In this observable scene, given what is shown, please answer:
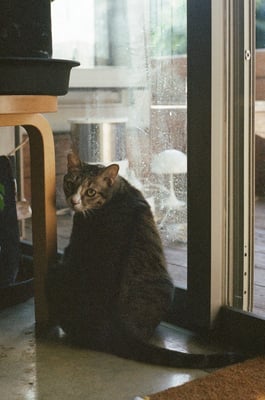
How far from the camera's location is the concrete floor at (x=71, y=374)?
170 centimetres

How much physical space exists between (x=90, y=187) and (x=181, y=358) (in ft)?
1.90

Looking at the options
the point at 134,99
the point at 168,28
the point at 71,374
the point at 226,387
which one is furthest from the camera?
the point at 134,99

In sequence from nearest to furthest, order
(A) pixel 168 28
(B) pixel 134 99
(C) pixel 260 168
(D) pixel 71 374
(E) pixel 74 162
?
(D) pixel 71 374 → (C) pixel 260 168 → (E) pixel 74 162 → (A) pixel 168 28 → (B) pixel 134 99

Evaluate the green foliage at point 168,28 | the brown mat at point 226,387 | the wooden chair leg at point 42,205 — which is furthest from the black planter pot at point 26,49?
the brown mat at point 226,387

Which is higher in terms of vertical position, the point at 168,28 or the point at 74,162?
the point at 168,28

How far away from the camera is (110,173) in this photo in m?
2.05

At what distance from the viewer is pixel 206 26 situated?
196 centimetres

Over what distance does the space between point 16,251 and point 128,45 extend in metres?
0.87

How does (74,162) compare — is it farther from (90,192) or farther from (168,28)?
(168,28)

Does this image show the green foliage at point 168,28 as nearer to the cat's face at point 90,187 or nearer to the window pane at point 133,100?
the window pane at point 133,100

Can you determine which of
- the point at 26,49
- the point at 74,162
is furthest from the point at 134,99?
the point at 26,49

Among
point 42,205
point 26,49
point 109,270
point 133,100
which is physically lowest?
point 109,270

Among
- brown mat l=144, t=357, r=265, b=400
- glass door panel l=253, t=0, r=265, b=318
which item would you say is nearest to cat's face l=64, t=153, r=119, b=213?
glass door panel l=253, t=0, r=265, b=318

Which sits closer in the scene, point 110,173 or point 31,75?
point 31,75
